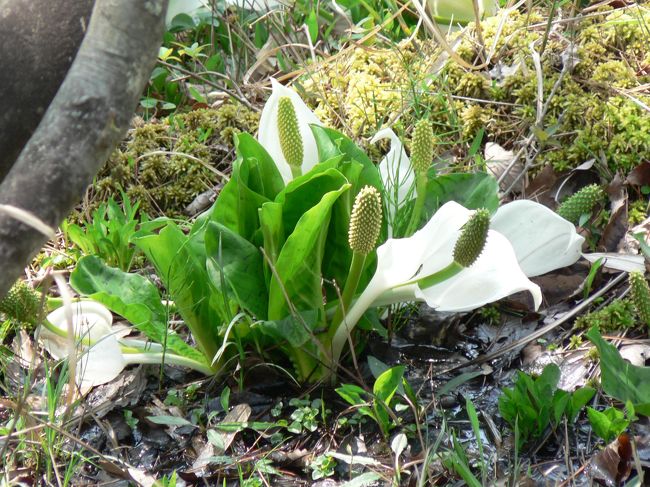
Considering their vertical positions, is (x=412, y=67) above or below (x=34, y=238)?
below

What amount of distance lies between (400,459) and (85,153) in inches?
30.6

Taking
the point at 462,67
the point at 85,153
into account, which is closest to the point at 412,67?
the point at 462,67

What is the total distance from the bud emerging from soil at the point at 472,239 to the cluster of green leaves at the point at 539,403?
22 centimetres

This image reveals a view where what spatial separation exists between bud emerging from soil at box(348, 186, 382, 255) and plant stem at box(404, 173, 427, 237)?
9.8 inches

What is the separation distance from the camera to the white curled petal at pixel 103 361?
4.84 ft

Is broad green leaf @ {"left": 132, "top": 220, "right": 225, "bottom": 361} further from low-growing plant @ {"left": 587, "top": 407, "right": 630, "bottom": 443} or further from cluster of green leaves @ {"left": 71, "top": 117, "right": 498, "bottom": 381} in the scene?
low-growing plant @ {"left": 587, "top": 407, "right": 630, "bottom": 443}

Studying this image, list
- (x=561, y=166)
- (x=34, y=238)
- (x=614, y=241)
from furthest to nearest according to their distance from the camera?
(x=561, y=166) < (x=614, y=241) < (x=34, y=238)

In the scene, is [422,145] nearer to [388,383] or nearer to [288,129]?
[288,129]

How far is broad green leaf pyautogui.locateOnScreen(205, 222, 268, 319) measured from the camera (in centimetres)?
139

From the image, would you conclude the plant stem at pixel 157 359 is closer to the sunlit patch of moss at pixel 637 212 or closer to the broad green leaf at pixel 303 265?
the broad green leaf at pixel 303 265

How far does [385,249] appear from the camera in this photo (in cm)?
134

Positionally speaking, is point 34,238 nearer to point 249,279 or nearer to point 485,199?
point 249,279

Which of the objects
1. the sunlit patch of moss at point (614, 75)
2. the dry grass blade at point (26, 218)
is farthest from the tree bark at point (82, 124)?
the sunlit patch of moss at point (614, 75)

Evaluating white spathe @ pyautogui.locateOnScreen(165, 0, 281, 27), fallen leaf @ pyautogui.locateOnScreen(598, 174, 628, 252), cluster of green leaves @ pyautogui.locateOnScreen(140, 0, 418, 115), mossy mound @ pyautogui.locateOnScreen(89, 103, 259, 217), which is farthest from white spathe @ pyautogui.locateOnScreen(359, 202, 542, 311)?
white spathe @ pyautogui.locateOnScreen(165, 0, 281, 27)
